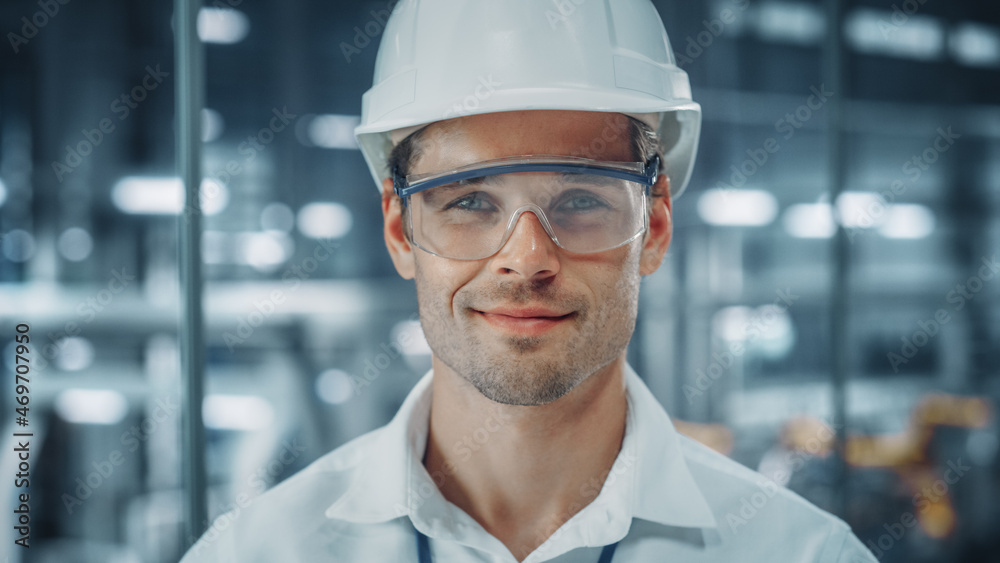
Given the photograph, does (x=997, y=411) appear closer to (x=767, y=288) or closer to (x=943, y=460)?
(x=943, y=460)

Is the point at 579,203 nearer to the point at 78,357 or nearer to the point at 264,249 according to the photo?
the point at 264,249

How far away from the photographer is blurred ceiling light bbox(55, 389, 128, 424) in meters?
3.31

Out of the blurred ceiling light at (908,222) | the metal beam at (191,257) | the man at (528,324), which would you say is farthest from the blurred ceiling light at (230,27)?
the blurred ceiling light at (908,222)

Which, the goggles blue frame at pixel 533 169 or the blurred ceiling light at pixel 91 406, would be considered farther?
the blurred ceiling light at pixel 91 406

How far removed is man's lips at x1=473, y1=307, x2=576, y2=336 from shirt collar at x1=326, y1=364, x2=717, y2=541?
0.36 metres

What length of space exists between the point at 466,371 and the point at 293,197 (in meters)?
3.31

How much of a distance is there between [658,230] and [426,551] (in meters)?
0.87

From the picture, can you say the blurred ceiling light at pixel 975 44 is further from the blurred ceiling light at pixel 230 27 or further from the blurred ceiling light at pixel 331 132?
the blurred ceiling light at pixel 230 27

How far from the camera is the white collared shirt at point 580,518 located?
1.29m

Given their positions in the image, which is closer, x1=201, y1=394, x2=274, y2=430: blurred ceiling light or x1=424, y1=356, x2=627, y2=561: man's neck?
x1=424, y1=356, x2=627, y2=561: man's neck

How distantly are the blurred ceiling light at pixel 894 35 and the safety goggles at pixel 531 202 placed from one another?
3.89m

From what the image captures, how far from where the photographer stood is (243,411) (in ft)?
13.2

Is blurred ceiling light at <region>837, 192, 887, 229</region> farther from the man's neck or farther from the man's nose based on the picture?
the man's nose

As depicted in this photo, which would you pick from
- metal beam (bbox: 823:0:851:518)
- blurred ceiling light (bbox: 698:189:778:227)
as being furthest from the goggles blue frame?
blurred ceiling light (bbox: 698:189:778:227)
